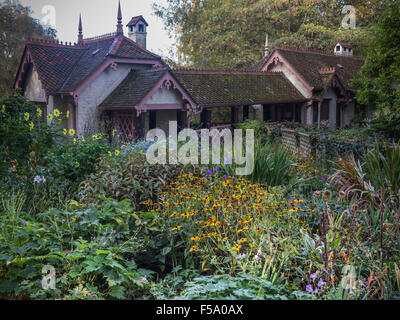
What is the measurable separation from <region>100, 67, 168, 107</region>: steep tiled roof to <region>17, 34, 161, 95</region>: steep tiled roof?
1075mm

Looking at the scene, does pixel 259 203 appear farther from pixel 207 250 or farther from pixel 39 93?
pixel 39 93

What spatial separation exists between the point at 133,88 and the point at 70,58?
169 inches

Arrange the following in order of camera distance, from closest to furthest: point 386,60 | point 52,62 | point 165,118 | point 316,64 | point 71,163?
point 71,163 → point 386,60 → point 52,62 → point 165,118 → point 316,64

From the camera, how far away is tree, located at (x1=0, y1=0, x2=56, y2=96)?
27281mm

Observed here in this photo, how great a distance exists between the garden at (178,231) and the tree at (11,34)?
2275 cm

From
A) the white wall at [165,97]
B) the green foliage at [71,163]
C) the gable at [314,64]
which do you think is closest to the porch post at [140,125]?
the white wall at [165,97]

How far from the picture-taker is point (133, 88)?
17531mm

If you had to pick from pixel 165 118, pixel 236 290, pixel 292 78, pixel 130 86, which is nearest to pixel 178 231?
pixel 236 290

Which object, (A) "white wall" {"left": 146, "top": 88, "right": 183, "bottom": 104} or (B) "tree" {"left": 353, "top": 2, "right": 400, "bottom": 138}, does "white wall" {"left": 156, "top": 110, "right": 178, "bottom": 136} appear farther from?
(B) "tree" {"left": 353, "top": 2, "right": 400, "bottom": 138}

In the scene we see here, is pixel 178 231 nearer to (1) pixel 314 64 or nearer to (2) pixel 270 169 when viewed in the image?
(2) pixel 270 169

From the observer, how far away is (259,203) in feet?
16.4

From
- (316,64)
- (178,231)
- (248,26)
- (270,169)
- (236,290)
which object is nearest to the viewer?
(236,290)

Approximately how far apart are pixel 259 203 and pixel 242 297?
5.71ft

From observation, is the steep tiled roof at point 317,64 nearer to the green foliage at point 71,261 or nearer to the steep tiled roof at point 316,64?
the steep tiled roof at point 316,64
